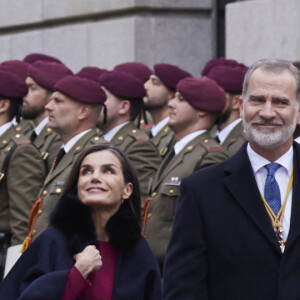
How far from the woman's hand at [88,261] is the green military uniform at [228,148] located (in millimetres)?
2776

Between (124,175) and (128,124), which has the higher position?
(124,175)

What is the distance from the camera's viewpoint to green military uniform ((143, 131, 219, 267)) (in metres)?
8.10

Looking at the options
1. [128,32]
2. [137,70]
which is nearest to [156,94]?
[137,70]

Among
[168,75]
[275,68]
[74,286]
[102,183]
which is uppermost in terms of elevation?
[275,68]

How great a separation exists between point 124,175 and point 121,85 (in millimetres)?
3884

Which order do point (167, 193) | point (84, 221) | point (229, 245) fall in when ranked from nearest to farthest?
point (229, 245)
point (84, 221)
point (167, 193)

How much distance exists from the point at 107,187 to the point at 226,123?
355 cm

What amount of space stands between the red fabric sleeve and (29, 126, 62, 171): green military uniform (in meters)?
3.89

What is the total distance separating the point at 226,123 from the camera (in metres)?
9.27

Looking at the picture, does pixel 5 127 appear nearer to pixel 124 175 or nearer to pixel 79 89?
pixel 79 89

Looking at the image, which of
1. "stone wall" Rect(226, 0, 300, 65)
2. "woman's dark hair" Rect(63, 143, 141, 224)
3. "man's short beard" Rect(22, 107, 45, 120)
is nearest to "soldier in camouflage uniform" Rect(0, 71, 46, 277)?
"man's short beard" Rect(22, 107, 45, 120)

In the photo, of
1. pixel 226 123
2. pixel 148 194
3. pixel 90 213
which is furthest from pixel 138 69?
pixel 90 213

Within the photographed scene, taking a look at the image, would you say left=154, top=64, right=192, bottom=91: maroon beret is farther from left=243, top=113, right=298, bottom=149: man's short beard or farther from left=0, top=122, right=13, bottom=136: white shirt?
left=243, top=113, right=298, bottom=149: man's short beard

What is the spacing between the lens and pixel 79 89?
29.5 feet
